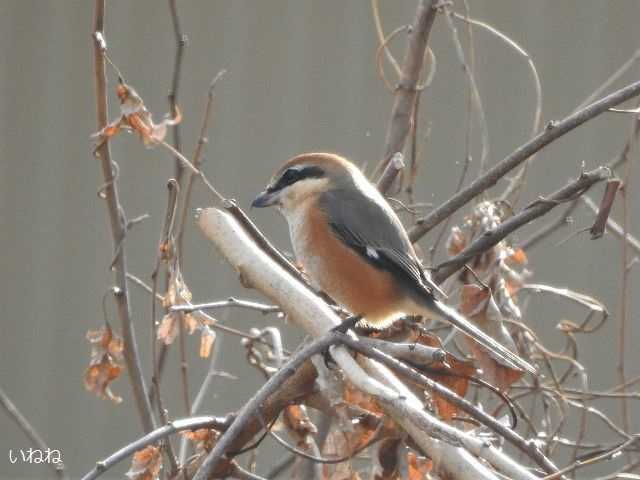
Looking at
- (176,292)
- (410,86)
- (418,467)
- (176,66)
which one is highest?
(176,66)

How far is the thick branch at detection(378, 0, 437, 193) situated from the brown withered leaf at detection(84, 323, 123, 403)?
872 mm

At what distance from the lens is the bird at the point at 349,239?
9.49ft

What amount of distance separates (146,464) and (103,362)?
1.79 feet

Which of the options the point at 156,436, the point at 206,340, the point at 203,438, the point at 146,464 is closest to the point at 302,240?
the point at 206,340

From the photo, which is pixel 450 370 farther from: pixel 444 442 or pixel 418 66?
pixel 418 66

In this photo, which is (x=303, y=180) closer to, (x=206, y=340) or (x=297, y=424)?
(x=206, y=340)

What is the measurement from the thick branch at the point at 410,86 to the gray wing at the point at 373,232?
164mm

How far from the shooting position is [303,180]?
3064 mm

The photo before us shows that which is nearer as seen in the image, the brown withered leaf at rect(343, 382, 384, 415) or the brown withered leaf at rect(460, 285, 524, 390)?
the brown withered leaf at rect(343, 382, 384, 415)

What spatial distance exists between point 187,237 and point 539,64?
2.42m

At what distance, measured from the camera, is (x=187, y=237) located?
5.95 m

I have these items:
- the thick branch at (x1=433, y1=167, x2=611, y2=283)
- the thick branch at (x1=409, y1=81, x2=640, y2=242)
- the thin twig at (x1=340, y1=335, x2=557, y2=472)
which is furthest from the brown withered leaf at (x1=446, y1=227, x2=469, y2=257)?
the thin twig at (x1=340, y1=335, x2=557, y2=472)

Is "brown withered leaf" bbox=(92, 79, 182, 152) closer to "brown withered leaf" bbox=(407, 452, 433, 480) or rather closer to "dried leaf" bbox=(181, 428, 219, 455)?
"dried leaf" bbox=(181, 428, 219, 455)

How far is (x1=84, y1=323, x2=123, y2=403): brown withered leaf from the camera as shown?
243 centimetres
